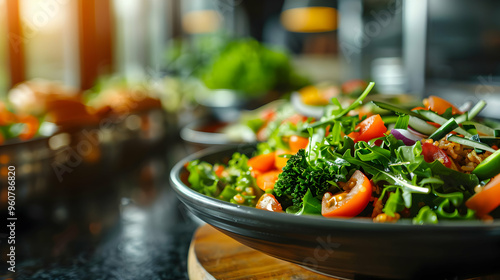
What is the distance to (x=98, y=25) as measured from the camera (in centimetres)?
404

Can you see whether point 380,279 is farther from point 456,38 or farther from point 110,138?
point 456,38

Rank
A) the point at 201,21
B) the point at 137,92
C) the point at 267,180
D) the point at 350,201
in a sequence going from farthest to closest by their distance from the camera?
the point at 201,21, the point at 137,92, the point at 267,180, the point at 350,201

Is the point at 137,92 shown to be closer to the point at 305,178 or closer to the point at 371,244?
the point at 305,178

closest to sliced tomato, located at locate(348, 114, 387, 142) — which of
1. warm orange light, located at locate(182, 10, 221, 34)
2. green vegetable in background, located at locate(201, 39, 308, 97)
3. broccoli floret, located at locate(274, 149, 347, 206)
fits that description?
broccoli floret, located at locate(274, 149, 347, 206)

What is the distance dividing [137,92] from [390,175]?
1.90 meters

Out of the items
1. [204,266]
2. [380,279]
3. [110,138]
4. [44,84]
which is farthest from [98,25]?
[380,279]

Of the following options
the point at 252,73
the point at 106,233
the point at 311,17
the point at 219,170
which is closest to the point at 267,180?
the point at 219,170

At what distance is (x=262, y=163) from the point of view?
98 cm

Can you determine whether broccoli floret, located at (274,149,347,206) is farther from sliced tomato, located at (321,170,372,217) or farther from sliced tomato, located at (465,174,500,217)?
sliced tomato, located at (465,174,500,217)

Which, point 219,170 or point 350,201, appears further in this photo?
point 219,170

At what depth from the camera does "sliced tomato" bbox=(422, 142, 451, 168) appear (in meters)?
0.72

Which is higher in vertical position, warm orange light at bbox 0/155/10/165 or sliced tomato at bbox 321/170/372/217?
sliced tomato at bbox 321/170/372/217

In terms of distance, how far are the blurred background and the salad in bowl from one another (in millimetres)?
326

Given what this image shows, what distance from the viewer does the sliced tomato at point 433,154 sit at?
28.4 inches
